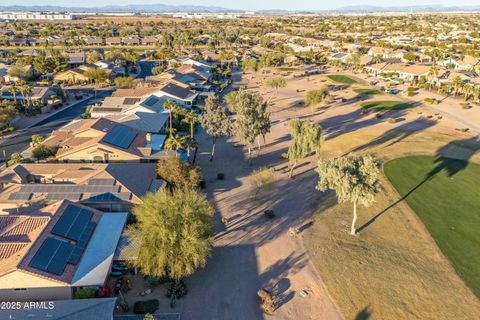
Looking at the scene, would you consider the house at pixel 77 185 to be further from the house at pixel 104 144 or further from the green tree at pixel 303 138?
the green tree at pixel 303 138

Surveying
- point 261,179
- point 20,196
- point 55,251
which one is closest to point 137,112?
point 261,179

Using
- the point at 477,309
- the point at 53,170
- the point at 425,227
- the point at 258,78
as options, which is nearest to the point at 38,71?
the point at 258,78

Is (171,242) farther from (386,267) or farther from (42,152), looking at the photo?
(42,152)

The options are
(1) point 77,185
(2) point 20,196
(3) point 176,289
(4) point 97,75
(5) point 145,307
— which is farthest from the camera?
(4) point 97,75

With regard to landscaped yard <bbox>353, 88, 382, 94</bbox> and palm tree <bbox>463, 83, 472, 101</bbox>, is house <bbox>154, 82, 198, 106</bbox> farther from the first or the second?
palm tree <bbox>463, 83, 472, 101</bbox>

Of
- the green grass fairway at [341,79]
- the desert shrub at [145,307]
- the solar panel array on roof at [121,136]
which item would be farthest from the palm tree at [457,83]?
the desert shrub at [145,307]

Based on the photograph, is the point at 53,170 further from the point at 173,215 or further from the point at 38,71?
the point at 38,71

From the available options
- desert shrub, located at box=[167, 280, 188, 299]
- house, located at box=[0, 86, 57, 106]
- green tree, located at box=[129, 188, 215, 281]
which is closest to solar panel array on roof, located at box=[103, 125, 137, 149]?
green tree, located at box=[129, 188, 215, 281]
